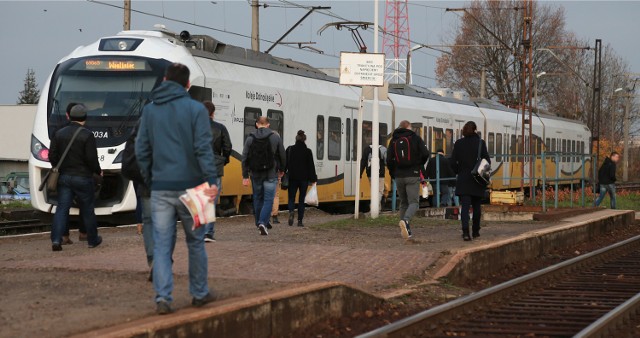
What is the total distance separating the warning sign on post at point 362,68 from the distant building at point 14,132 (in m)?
52.6

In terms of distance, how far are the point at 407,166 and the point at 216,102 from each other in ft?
19.8

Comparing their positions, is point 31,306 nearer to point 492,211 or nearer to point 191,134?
point 191,134

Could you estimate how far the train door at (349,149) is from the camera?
2689 centimetres

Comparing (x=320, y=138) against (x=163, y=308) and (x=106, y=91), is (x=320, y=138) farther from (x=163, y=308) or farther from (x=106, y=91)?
(x=163, y=308)

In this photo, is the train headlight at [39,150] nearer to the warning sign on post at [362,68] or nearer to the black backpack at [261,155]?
the black backpack at [261,155]

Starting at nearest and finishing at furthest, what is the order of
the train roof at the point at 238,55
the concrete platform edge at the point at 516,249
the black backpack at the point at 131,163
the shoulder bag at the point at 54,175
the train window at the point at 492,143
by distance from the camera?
the black backpack at the point at 131,163, the concrete platform edge at the point at 516,249, the shoulder bag at the point at 54,175, the train roof at the point at 238,55, the train window at the point at 492,143

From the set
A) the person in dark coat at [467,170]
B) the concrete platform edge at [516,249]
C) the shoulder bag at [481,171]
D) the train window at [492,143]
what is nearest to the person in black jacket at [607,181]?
the train window at [492,143]

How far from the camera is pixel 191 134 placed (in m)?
7.91

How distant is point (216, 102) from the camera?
2050 centimetres

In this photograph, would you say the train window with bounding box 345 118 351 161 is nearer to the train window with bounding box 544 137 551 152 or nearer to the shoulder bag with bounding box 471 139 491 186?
the shoulder bag with bounding box 471 139 491 186

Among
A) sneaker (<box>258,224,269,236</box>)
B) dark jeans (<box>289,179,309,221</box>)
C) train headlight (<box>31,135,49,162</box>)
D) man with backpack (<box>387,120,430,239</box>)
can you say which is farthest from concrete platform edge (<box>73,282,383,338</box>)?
train headlight (<box>31,135,49,162</box>)

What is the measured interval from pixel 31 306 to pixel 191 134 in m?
1.78

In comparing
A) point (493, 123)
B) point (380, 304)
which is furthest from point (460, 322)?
point (493, 123)

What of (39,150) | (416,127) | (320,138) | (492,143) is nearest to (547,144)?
(492,143)
